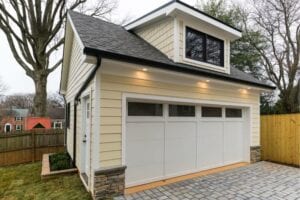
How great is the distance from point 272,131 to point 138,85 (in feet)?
20.5

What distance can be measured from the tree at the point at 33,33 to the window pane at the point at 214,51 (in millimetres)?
9271

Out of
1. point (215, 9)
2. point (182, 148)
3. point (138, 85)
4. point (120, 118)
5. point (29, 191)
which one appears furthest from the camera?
point (215, 9)

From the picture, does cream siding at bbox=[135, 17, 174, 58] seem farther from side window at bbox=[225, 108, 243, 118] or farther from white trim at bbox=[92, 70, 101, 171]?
side window at bbox=[225, 108, 243, 118]

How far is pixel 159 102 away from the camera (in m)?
5.36

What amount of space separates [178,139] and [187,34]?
3105mm

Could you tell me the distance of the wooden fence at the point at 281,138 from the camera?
7417 millimetres

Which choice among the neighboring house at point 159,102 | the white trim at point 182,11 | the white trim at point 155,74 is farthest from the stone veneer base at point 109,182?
the white trim at point 182,11

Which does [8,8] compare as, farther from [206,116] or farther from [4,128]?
[4,128]

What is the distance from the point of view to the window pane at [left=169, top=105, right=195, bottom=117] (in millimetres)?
5688

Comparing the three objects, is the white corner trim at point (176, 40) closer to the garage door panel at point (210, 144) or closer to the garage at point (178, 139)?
the garage at point (178, 139)

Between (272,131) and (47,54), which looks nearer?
(272,131)

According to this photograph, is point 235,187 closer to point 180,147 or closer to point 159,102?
point 180,147

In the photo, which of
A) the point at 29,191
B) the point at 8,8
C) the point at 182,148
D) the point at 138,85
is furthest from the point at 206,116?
the point at 8,8

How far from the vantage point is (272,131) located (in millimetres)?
8141
